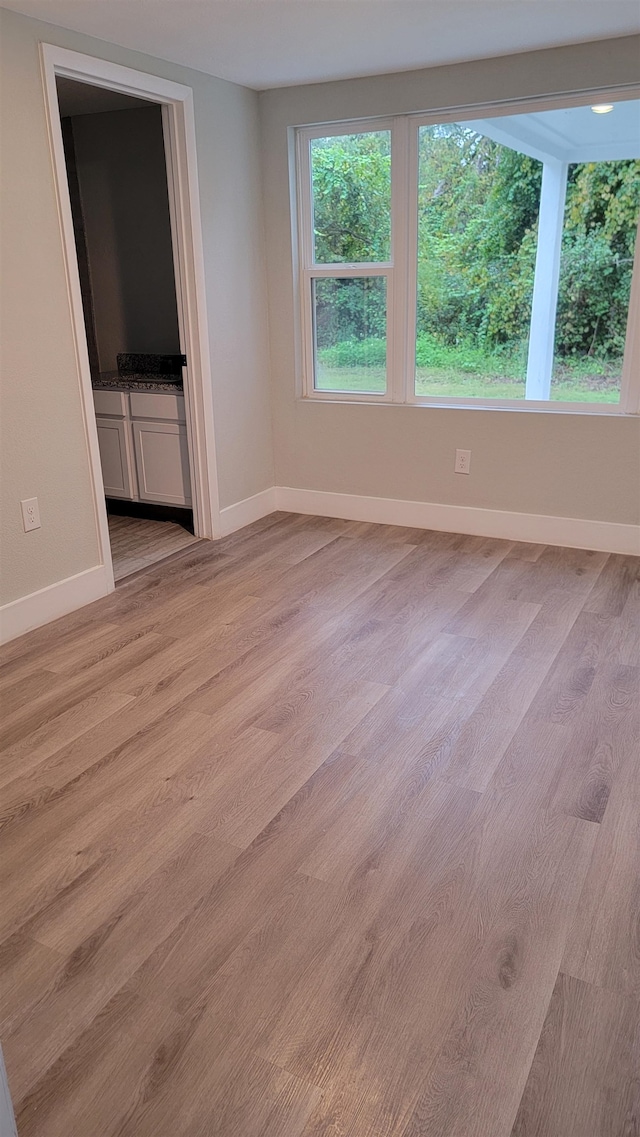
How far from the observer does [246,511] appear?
15.1 feet

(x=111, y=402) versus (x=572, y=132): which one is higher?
(x=572, y=132)

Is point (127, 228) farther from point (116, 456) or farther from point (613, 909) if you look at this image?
point (613, 909)

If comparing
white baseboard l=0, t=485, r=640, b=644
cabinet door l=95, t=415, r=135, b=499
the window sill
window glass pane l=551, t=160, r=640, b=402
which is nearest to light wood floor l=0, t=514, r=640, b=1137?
white baseboard l=0, t=485, r=640, b=644

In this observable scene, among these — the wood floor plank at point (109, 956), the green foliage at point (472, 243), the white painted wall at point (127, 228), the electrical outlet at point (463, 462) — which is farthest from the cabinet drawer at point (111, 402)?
the wood floor plank at point (109, 956)

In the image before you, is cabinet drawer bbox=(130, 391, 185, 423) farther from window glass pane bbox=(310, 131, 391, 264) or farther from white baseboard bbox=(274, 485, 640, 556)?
window glass pane bbox=(310, 131, 391, 264)

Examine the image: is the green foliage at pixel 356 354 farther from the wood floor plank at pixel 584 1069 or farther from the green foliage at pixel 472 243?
the wood floor plank at pixel 584 1069

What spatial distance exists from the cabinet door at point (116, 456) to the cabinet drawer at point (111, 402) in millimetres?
41

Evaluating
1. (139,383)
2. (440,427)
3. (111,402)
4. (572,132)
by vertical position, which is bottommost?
(440,427)

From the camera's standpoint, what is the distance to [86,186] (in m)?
4.97

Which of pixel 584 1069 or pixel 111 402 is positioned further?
pixel 111 402

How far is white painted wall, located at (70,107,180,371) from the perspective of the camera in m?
4.68

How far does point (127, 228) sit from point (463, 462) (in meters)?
2.59

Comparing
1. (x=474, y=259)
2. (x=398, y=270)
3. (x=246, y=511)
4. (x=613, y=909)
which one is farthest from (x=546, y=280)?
(x=613, y=909)

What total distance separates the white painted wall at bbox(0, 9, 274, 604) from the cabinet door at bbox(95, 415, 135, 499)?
70 centimetres
